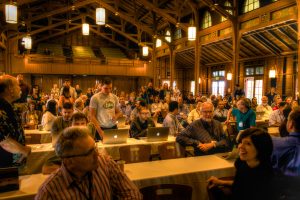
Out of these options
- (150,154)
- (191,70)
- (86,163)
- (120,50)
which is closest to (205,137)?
(150,154)

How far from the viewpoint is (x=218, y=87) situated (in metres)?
16.9

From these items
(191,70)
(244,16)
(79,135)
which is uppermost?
(244,16)

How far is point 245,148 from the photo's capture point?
2189 mm

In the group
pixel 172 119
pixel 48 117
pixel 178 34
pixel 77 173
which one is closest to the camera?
pixel 77 173

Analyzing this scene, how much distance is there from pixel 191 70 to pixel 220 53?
4.76m

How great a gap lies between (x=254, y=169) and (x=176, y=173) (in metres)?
0.97

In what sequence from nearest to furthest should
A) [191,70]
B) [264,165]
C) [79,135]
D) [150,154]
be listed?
[79,135]
[264,165]
[150,154]
[191,70]

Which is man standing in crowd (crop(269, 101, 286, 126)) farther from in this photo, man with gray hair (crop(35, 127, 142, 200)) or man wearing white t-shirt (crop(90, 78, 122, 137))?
man with gray hair (crop(35, 127, 142, 200))

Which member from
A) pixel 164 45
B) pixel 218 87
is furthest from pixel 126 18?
pixel 218 87

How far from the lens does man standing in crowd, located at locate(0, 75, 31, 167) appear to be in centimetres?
261

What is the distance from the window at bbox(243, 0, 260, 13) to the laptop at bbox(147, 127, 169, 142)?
8610 mm

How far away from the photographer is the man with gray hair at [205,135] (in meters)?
4.03

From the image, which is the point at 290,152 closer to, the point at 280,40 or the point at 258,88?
the point at 280,40

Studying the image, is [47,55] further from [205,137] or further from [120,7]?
[205,137]
